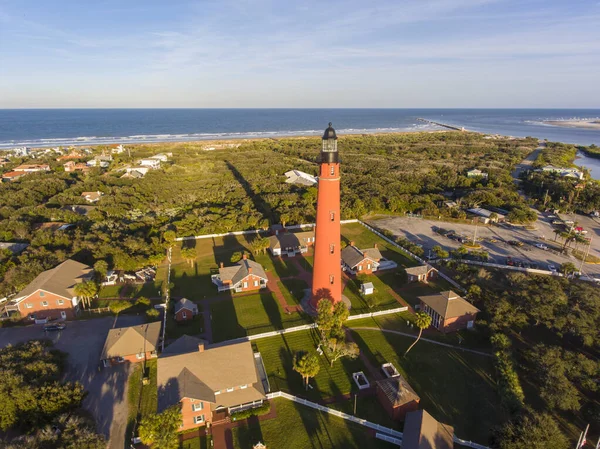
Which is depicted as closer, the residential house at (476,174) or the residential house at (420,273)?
the residential house at (420,273)

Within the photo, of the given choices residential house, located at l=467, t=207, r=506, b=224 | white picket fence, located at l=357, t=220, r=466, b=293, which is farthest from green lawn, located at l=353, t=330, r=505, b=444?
residential house, located at l=467, t=207, r=506, b=224

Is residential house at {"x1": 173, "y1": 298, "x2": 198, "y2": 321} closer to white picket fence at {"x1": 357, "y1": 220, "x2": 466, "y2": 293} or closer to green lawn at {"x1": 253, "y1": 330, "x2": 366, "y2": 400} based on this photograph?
green lawn at {"x1": 253, "y1": 330, "x2": 366, "y2": 400}

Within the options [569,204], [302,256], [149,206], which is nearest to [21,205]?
[149,206]

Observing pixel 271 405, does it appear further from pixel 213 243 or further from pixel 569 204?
pixel 569 204

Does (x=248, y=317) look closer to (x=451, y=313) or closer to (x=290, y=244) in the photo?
(x=290, y=244)

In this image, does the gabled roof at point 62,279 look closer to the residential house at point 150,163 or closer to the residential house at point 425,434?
the residential house at point 425,434

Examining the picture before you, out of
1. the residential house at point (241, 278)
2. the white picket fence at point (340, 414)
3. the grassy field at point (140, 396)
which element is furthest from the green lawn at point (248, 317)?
the white picket fence at point (340, 414)
